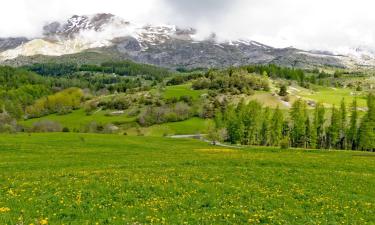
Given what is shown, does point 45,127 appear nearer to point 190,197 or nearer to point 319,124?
point 319,124

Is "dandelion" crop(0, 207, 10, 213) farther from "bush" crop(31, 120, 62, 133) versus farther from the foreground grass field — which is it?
"bush" crop(31, 120, 62, 133)

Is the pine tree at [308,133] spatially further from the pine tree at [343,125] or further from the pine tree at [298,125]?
the pine tree at [343,125]

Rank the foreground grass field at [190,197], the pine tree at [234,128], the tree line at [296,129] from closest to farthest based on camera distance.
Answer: the foreground grass field at [190,197], the tree line at [296,129], the pine tree at [234,128]

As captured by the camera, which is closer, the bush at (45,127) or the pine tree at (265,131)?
the pine tree at (265,131)

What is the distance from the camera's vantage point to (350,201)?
93.9ft

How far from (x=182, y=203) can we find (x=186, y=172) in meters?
14.7

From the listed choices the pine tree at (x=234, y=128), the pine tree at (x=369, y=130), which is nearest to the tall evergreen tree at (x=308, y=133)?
the pine tree at (x=369, y=130)

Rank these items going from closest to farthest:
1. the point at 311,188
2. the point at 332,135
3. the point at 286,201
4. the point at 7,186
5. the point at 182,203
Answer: the point at 182,203 < the point at 286,201 < the point at 7,186 < the point at 311,188 < the point at 332,135

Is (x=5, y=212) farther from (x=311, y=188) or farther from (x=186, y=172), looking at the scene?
(x=311, y=188)

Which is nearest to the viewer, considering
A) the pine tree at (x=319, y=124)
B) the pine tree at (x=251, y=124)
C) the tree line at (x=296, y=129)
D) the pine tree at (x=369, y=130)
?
the pine tree at (x=369, y=130)

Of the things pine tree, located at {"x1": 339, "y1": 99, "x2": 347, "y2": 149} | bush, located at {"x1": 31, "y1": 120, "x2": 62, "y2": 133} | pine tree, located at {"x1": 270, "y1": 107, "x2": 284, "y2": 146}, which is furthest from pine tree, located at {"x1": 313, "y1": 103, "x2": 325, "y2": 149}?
bush, located at {"x1": 31, "y1": 120, "x2": 62, "y2": 133}

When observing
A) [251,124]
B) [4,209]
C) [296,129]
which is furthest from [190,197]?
[296,129]

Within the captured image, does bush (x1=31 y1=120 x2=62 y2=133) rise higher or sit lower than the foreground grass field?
lower

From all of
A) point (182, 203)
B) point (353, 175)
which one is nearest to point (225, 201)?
point (182, 203)
